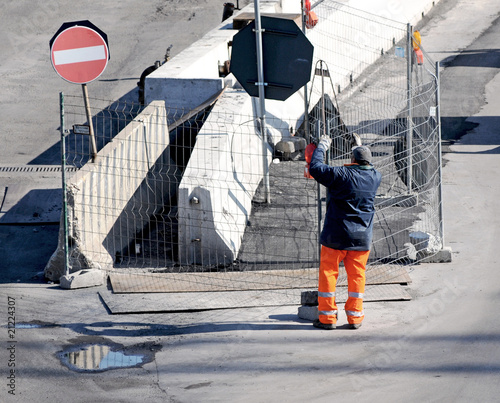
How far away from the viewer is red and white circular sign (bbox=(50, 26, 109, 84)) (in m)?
8.80

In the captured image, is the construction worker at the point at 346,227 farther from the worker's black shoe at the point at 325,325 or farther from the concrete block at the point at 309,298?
the concrete block at the point at 309,298

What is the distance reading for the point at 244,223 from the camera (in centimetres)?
1001

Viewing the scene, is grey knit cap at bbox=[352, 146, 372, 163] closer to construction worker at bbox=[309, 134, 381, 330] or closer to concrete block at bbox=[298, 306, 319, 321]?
construction worker at bbox=[309, 134, 381, 330]

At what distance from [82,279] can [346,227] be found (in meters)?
2.99

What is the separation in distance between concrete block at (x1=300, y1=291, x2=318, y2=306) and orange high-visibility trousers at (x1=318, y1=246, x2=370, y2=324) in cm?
20

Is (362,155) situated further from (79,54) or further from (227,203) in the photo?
(79,54)

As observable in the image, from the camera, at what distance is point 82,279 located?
8.59 metres

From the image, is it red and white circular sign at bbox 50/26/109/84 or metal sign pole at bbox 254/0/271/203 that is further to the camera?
metal sign pole at bbox 254/0/271/203

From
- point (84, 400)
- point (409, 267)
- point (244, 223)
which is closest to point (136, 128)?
point (244, 223)

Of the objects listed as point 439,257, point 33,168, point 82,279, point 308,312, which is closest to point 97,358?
point 82,279

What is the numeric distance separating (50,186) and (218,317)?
5013 mm

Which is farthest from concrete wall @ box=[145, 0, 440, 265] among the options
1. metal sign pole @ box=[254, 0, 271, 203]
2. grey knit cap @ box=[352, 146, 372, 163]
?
grey knit cap @ box=[352, 146, 372, 163]

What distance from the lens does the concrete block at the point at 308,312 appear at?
7.66m

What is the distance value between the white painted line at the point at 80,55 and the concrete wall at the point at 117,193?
1147mm
